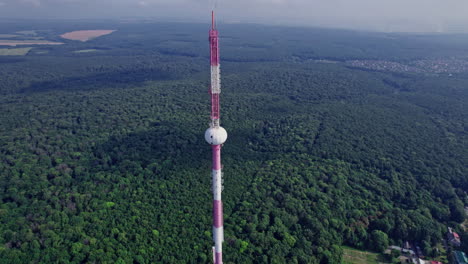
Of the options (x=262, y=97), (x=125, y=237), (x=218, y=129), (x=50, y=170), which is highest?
(x=218, y=129)

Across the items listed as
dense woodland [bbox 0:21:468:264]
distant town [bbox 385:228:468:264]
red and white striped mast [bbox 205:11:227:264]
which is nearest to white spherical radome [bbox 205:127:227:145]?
red and white striped mast [bbox 205:11:227:264]

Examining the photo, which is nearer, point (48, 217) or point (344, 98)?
point (48, 217)

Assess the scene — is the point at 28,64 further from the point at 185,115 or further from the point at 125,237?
the point at 125,237

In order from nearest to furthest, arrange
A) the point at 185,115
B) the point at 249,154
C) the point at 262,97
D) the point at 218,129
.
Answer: the point at 218,129
the point at 249,154
the point at 185,115
the point at 262,97

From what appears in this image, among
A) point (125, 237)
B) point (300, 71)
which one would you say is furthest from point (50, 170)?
point (300, 71)

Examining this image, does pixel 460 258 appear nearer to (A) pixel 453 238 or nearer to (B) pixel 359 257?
(A) pixel 453 238

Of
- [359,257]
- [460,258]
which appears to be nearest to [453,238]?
[460,258]
